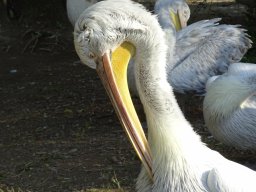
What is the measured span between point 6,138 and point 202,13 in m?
4.95

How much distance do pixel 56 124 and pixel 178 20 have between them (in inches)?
75.0

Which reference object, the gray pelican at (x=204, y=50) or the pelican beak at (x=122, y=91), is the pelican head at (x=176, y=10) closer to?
the gray pelican at (x=204, y=50)

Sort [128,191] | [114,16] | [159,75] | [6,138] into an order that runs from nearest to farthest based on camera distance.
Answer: [114,16] < [159,75] < [128,191] < [6,138]

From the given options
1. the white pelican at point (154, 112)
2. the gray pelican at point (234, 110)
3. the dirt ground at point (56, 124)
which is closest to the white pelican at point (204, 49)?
the dirt ground at point (56, 124)

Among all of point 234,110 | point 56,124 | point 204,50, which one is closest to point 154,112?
point 234,110

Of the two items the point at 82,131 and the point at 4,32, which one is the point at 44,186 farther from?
the point at 4,32

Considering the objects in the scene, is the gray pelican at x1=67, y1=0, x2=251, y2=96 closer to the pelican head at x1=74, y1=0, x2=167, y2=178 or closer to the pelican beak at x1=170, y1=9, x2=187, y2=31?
the pelican beak at x1=170, y1=9, x2=187, y2=31

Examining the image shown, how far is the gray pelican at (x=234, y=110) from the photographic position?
4.61 meters

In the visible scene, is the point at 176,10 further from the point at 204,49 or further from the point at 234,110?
the point at 234,110

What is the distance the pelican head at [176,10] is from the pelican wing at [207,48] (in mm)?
617

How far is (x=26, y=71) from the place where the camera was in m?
7.76

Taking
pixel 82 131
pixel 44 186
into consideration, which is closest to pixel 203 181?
pixel 44 186

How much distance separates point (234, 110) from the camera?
15.3 ft

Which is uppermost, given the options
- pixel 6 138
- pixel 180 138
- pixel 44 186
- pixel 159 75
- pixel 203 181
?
pixel 159 75
